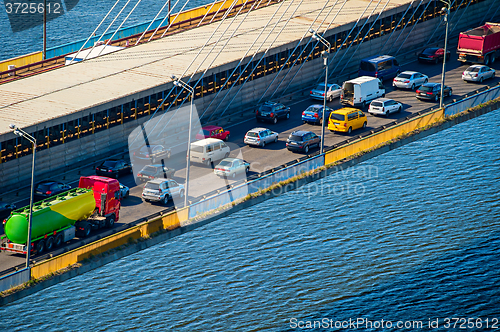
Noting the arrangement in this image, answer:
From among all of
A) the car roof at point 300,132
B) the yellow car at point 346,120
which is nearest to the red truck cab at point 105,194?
the car roof at point 300,132

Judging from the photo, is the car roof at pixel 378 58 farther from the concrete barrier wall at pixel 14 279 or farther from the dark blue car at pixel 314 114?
the concrete barrier wall at pixel 14 279

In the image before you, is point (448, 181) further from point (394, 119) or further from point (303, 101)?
point (303, 101)

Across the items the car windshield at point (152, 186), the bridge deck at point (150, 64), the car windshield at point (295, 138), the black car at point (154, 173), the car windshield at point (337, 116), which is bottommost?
the black car at point (154, 173)

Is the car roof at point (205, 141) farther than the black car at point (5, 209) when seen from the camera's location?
Yes

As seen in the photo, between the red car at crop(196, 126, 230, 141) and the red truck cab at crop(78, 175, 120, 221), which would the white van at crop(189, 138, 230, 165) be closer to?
the red car at crop(196, 126, 230, 141)

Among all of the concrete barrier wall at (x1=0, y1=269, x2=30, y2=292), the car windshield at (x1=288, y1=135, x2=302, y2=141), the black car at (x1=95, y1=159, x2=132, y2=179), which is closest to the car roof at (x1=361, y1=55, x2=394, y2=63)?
the car windshield at (x1=288, y1=135, x2=302, y2=141)

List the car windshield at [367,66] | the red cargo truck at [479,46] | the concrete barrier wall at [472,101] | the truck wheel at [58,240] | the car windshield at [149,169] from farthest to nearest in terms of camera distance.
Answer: the red cargo truck at [479,46]
the car windshield at [367,66]
the concrete barrier wall at [472,101]
the car windshield at [149,169]
the truck wheel at [58,240]

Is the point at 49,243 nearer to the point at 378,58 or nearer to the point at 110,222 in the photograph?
the point at 110,222
